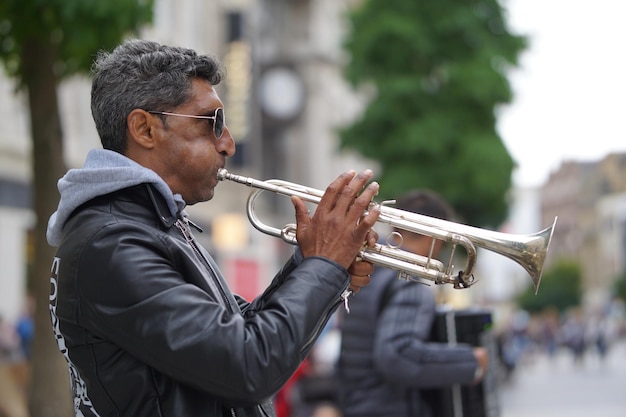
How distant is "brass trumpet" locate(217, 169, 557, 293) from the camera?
2869 millimetres

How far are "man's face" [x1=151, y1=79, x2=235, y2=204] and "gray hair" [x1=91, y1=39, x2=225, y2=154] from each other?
34 mm

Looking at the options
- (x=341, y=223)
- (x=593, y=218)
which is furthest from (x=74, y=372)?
(x=593, y=218)

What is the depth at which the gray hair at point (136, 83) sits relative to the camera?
2475 mm

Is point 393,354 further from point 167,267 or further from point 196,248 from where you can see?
point 167,267

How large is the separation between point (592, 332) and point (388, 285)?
43.0 metres

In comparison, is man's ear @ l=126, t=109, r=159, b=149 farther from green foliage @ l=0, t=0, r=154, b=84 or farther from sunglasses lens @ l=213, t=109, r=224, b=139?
green foliage @ l=0, t=0, r=154, b=84

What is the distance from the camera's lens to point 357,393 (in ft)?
15.8

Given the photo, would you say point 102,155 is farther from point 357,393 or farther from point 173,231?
point 357,393

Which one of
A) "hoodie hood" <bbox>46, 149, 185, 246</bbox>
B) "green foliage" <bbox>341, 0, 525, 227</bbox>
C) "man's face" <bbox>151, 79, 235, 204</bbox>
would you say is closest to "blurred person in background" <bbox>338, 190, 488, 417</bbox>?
"man's face" <bbox>151, 79, 235, 204</bbox>

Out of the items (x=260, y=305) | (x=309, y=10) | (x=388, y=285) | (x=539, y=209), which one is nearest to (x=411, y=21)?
(x=309, y=10)

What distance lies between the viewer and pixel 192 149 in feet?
8.30

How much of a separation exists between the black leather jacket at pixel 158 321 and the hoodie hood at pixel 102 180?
0.03m

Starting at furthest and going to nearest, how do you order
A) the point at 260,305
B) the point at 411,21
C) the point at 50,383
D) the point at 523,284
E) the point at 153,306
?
1. the point at 523,284
2. the point at 411,21
3. the point at 50,383
4. the point at 260,305
5. the point at 153,306

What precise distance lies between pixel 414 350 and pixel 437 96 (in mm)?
22574
